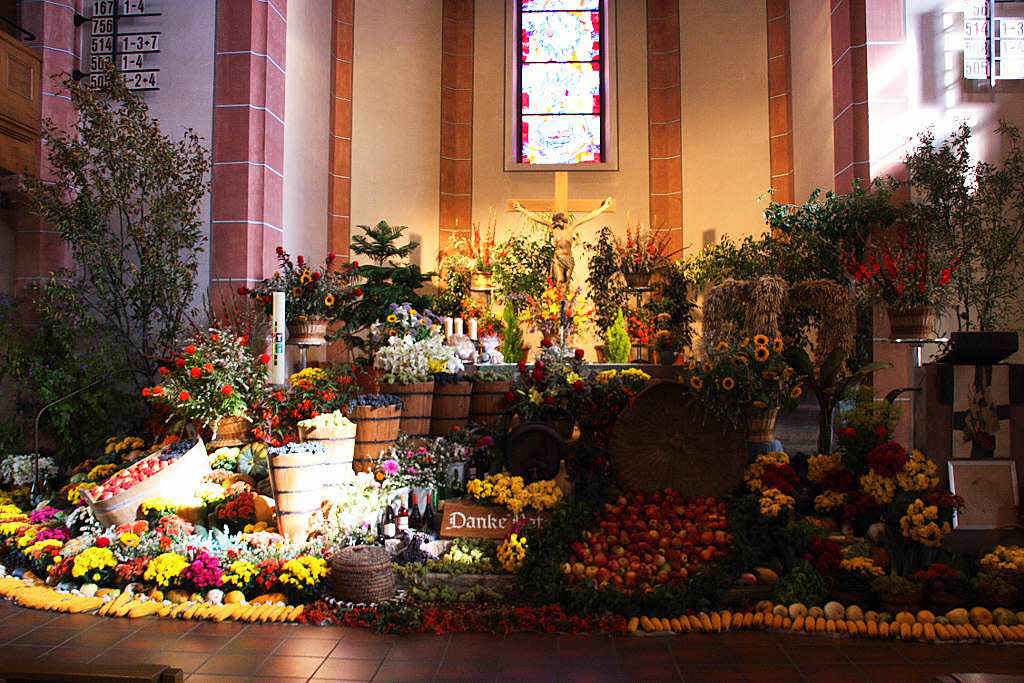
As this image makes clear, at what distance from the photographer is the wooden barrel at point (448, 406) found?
6.89m

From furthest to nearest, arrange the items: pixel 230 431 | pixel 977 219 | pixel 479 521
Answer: pixel 977 219
pixel 230 431
pixel 479 521

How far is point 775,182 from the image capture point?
11.8m

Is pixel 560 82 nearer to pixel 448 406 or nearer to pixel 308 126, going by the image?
pixel 308 126

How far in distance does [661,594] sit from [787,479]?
165 cm

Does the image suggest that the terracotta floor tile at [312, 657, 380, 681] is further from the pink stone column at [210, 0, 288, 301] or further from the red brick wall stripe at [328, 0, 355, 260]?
the red brick wall stripe at [328, 0, 355, 260]

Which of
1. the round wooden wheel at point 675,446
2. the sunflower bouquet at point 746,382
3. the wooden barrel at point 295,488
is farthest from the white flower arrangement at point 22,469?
the sunflower bouquet at point 746,382

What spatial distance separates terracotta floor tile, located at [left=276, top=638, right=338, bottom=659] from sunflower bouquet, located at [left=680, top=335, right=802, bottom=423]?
308cm

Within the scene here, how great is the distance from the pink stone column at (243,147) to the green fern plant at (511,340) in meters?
3.19

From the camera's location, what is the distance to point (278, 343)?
655 cm

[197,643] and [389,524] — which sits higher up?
[389,524]

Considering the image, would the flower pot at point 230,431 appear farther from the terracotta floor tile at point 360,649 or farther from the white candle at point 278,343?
the terracotta floor tile at point 360,649

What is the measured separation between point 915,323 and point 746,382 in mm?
1770

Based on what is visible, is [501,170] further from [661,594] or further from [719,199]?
[661,594]

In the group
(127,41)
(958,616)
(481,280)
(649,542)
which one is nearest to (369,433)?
(649,542)
